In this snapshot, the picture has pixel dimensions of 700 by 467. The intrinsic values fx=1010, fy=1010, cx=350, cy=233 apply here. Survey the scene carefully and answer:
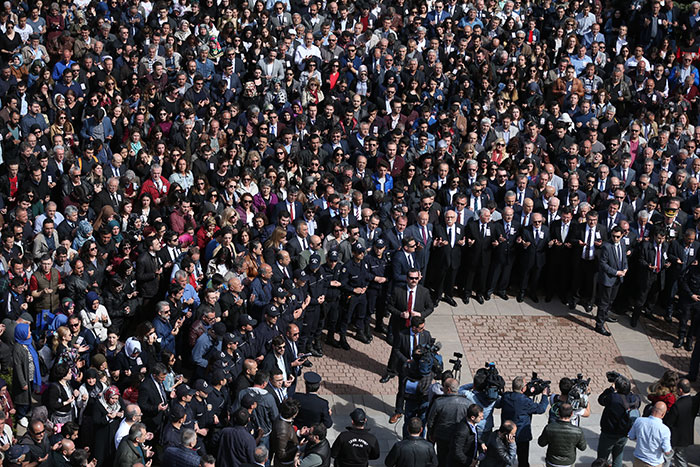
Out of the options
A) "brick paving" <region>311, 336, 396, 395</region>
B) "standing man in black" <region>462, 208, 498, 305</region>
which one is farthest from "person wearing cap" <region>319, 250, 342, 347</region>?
"standing man in black" <region>462, 208, 498, 305</region>

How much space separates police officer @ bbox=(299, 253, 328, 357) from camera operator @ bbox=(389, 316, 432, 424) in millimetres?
1696

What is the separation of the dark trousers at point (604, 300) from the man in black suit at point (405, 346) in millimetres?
4318

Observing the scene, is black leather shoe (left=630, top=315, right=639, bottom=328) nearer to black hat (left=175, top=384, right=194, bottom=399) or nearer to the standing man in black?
the standing man in black

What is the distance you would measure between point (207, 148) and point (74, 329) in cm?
539

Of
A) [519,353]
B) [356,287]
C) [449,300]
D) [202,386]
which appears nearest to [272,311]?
[202,386]

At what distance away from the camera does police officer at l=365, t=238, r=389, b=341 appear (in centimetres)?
1650

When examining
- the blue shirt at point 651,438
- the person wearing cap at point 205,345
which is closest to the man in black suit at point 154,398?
the person wearing cap at point 205,345

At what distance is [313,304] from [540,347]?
410 cm

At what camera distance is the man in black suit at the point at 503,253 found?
1789 cm

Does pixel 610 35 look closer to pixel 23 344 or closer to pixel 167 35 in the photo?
pixel 167 35

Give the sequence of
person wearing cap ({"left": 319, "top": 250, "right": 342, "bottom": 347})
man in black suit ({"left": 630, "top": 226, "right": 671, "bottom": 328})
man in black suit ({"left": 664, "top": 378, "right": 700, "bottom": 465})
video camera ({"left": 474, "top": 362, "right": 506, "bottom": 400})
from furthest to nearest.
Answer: man in black suit ({"left": 630, "top": 226, "right": 671, "bottom": 328}) → person wearing cap ({"left": 319, "top": 250, "right": 342, "bottom": 347}) → man in black suit ({"left": 664, "top": 378, "right": 700, "bottom": 465}) → video camera ({"left": 474, "top": 362, "right": 506, "bottom": 400})

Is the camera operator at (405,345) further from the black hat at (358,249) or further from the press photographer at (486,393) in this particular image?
the black hat at (358,249)

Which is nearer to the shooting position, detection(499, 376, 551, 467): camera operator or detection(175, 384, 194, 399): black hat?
detection(175, 384, 194, 399): black hat

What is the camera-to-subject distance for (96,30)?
2130 centimetres
